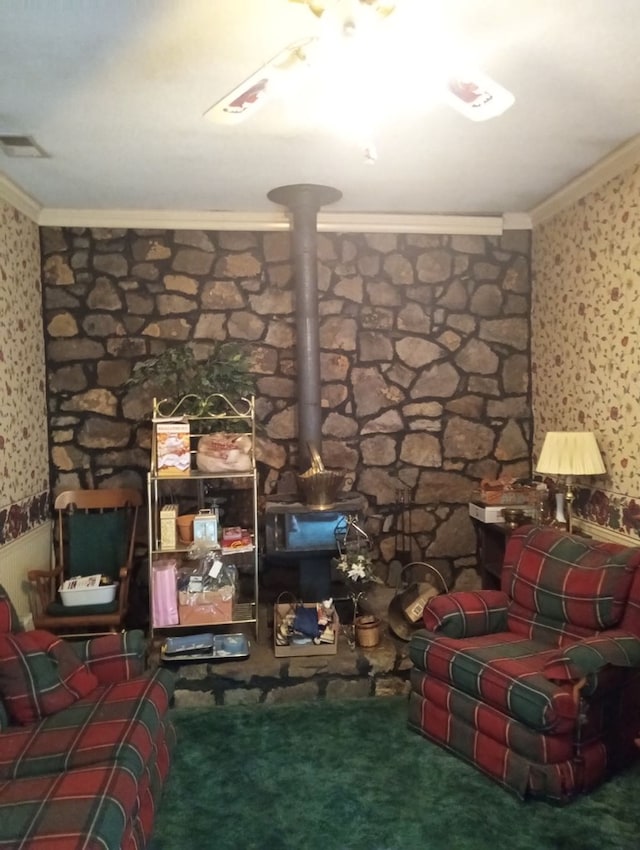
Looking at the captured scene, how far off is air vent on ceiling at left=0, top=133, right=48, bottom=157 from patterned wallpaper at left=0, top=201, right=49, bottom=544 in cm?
52

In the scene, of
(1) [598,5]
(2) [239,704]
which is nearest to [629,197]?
(1) [598,5]

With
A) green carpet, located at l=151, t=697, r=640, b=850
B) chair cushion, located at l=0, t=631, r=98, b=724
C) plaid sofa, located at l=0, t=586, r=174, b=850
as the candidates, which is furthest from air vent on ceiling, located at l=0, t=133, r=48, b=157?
green carpet, located at l=151, t=697, r=640, b=850

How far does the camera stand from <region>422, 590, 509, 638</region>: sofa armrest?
124 inches

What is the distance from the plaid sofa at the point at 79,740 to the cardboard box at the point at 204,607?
820 millimetres

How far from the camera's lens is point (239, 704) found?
3.45 meters

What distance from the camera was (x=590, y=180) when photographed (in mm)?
3764

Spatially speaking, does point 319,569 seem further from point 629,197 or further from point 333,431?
point 629,197

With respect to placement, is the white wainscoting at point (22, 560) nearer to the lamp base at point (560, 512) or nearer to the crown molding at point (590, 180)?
the lamp base at point (560, 512)

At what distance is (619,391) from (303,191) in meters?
2.04

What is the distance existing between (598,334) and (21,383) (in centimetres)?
323

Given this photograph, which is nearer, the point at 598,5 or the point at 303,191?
the point at 598,5

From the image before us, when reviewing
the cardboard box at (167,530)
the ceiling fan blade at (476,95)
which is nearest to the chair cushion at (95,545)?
the cardboard box at (167,530)

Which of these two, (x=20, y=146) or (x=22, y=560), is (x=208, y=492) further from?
(x=20, y=146)

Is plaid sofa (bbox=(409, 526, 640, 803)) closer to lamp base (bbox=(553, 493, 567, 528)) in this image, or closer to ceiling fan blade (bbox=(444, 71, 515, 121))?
lamp base (bbox=(553, 493, 567, 528))
